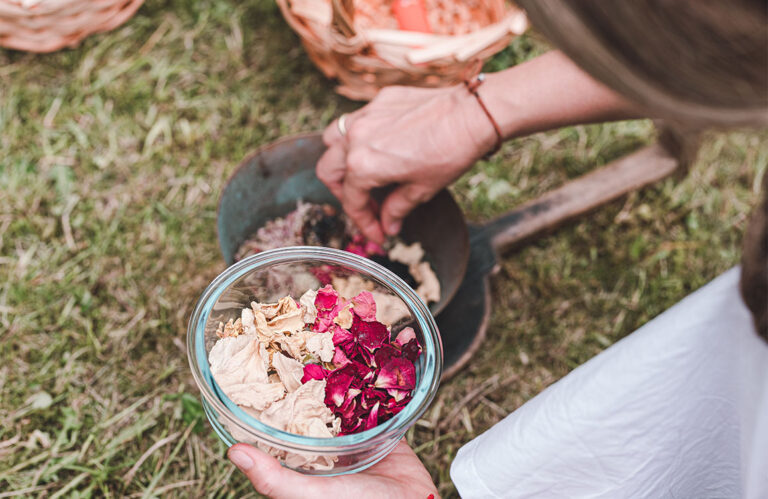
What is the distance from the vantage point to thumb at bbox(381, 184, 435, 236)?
125 cm

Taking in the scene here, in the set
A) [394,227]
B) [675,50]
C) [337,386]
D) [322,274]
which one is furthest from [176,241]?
[675,50]

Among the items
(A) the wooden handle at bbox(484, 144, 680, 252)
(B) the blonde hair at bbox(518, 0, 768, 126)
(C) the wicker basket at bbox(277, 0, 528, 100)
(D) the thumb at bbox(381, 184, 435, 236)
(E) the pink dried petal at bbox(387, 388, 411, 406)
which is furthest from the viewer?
(A) the wooden handle at bbox(484, 144, 680, 252)

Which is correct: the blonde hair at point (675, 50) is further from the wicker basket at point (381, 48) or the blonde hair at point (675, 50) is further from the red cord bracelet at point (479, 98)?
the wicker basket at point (381, 48)

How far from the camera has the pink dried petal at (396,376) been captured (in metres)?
0.89

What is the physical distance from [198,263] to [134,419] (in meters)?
0.43

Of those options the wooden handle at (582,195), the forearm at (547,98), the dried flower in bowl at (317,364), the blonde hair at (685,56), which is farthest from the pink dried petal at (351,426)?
the wooden handle at (582,195)

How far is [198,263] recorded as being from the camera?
5.37 ft

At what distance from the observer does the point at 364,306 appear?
3.08ft

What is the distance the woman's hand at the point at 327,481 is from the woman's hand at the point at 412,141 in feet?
1.81

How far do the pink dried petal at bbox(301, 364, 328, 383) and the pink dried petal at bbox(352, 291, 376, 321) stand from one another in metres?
0.11

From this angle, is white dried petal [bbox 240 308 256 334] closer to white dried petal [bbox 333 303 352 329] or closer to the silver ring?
white dried petal [bbox 333 303 352 329]

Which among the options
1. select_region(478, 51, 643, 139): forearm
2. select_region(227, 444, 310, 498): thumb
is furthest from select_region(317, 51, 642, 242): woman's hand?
select_region(227, 444, 310, 498): thumb

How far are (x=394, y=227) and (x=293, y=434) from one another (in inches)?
27.2

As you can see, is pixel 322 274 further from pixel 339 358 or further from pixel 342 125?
pixel 342 125
